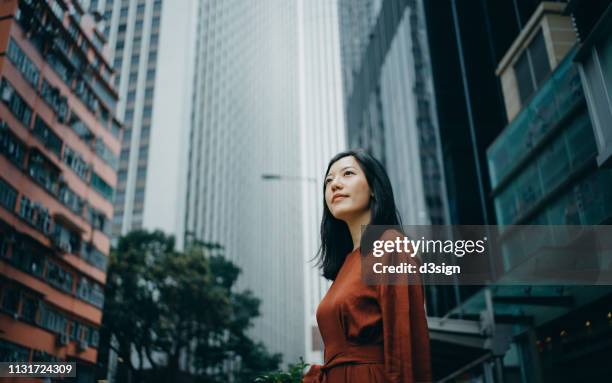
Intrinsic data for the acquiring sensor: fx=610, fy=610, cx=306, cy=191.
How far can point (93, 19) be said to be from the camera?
21.7 ft

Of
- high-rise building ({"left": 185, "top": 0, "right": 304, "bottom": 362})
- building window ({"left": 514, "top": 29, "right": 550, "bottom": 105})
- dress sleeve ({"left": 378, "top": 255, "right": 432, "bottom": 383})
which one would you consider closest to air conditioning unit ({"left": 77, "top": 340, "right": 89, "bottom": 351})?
dress sleeve ({"left": 378, "top": 255, "right": 432, "bottom": 383})

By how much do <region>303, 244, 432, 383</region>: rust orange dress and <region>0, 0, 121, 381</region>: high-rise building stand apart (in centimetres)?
208

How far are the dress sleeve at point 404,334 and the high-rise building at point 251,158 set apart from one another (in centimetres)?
3451

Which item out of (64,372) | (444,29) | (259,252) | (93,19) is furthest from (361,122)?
(64,372)

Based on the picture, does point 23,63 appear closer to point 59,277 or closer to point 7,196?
point 7,196

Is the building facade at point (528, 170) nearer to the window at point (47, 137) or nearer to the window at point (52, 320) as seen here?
the window at point (52, 320)

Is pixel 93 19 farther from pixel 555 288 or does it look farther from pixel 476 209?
pixel 476 209

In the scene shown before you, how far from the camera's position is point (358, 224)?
3.01 m

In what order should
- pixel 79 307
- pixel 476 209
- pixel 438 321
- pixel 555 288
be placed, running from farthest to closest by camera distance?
pixel 476 209 → pixel 79 307 → pixel 438 321 → pixel 555 288

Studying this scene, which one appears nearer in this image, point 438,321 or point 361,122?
point 438,321

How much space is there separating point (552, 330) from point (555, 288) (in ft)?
5.85

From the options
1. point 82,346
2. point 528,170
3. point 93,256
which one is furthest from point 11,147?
point 528,170

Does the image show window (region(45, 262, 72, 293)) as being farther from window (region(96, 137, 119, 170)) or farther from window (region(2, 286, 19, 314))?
window (region(96, 137, 119, 170))

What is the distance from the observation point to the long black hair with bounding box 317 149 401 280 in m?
2.90
